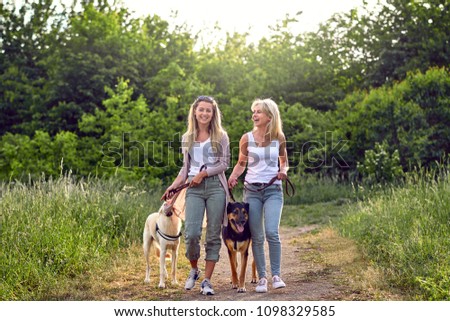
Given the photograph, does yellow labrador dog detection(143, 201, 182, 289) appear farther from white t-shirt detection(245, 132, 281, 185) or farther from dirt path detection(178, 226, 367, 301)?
white t-shirt detection(245, 132, 281, 185)

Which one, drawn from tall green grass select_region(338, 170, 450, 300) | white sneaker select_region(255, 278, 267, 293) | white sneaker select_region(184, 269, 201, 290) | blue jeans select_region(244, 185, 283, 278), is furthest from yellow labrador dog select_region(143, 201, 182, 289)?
tall green grass select_region(338, 170, 450, 300)

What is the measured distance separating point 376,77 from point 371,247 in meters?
21.1

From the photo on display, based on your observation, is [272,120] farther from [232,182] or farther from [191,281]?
[191,281]

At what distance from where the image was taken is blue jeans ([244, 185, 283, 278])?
22.7 feet

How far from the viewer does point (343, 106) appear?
2256cm

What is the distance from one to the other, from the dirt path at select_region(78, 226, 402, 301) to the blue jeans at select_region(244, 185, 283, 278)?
0.37 m

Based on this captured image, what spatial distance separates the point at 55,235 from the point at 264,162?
295cm

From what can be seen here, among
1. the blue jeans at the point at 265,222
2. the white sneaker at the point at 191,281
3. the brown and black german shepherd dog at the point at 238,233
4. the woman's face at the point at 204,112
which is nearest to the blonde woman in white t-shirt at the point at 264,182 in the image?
the blue jeans at the point at 265,222

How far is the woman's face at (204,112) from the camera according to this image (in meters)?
6.96

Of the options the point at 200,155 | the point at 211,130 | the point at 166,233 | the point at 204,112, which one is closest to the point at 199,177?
the point at 200,155

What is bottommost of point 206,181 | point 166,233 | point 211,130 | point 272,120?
point 166,233

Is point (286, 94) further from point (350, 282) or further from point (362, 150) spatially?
point (350, 282)

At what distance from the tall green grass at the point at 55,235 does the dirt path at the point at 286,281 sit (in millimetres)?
318

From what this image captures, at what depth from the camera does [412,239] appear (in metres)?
7.51
